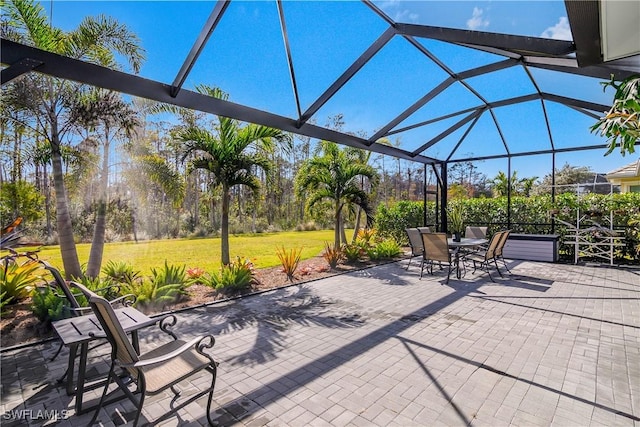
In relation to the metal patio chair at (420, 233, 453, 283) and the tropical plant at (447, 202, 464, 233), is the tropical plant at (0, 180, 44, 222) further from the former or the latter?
the tropical plant at (447, 202, 464, 233)

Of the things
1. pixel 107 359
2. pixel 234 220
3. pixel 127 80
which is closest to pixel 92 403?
pixel 107 359

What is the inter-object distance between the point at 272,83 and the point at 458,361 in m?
4.86

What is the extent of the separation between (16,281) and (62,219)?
118cm

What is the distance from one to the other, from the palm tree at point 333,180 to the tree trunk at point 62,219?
5385 mm

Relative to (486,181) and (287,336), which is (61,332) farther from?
(486,181)

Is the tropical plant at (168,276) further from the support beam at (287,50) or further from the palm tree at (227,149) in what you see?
the support beam at (287,50)

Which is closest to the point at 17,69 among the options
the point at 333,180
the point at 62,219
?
the point at 62,219

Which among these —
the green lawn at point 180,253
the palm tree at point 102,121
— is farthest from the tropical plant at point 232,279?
the green lawn at point 180,253

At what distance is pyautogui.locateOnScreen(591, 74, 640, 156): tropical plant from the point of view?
5.85 feet

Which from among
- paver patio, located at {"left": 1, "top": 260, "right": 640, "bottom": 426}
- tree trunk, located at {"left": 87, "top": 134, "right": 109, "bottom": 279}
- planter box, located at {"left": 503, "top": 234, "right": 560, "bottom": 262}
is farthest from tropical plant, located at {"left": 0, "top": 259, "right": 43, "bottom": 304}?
planter box, located at {"left": 503, "top": 234, "right": 560, "bottom": 262}

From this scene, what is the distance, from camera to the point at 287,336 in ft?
12.9

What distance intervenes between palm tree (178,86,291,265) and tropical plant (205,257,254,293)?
90cm

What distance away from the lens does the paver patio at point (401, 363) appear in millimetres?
2406

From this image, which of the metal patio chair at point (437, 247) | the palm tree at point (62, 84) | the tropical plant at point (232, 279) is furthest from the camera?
the metal patio chair at point (437, 247)
